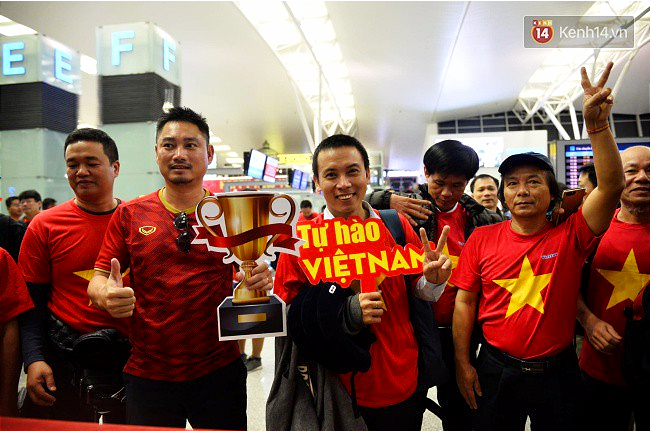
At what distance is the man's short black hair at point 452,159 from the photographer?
5.41ft

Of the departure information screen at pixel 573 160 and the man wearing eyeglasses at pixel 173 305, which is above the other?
the departure information screen at pixel 573 160

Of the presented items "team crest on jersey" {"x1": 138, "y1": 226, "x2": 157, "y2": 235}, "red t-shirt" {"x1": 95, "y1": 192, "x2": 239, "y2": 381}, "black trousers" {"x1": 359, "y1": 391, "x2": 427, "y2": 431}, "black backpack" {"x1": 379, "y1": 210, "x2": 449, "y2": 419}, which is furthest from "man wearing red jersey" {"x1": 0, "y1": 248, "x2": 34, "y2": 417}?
"black backpack" {"x1": 379, "y1": 210, "x2": 449, "y2": 419}

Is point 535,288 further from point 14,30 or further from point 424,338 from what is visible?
point 14,30

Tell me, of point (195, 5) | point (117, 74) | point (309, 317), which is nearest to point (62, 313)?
point (309, 317)

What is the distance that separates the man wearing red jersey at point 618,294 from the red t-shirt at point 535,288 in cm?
20

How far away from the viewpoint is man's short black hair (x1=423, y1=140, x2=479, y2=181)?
64.9 inches

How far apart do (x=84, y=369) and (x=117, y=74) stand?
1.81 metres

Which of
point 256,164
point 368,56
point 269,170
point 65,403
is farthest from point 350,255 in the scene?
point 269,170

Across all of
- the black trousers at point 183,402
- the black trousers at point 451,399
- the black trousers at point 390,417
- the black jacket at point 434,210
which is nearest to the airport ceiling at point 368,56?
the black jacket at point 434,210

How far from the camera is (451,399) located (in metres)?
1.78

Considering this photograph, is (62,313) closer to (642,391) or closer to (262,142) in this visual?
(642,391)

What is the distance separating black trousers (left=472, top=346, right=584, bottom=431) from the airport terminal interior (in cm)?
90

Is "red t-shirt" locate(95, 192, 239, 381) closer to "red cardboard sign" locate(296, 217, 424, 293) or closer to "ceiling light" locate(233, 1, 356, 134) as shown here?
"red cardboard sign" locate(296, 217, 424, 293)

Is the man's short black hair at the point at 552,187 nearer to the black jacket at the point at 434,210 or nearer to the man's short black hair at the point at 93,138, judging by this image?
the black jacket at the point at 434,210
